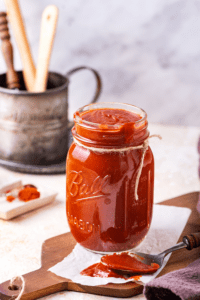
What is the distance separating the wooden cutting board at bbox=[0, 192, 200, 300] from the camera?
799 millimetres

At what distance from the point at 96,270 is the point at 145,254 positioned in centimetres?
12

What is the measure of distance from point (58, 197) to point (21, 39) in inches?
21.0

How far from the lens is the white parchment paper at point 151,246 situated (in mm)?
832

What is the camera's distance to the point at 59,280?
825 millimetres

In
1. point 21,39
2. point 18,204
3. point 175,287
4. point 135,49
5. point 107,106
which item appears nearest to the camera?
point 175,287

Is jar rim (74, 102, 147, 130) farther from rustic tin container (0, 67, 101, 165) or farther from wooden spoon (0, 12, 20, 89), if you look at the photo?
wooden spoon (0, 12, 20, 89)

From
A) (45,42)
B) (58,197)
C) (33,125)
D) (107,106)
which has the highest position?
(45,42)

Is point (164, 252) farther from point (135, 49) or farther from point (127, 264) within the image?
point (135, 49)

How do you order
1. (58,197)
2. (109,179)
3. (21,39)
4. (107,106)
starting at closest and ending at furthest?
(109,179) < (107,106) < (58,197) < (21,39)

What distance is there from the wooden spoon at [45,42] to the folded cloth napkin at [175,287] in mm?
778

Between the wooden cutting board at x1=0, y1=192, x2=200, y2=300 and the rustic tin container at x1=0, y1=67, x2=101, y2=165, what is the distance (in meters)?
0.41

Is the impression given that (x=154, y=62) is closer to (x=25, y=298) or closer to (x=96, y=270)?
(x=96, y=270)

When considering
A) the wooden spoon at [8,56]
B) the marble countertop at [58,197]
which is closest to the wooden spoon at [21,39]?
the wooden spoon at [8,56]

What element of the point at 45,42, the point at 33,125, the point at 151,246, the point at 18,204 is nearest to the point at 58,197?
the point at 18,204
